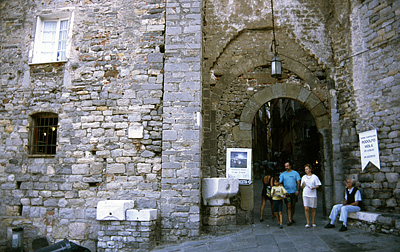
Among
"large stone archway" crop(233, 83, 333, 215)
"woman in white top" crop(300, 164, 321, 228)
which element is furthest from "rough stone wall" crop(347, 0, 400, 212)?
"woman in white top" crop(300, 164, 321, 228)

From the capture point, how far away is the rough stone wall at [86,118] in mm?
6297

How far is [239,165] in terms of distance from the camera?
7293 mm

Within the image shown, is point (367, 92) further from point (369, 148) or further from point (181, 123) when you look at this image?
point (181, 123)

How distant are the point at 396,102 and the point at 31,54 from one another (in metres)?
7.95

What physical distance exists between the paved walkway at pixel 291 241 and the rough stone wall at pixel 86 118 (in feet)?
4.17

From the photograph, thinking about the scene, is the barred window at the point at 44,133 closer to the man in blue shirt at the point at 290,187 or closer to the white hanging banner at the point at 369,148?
the man in blue shirt at the point at 290,187

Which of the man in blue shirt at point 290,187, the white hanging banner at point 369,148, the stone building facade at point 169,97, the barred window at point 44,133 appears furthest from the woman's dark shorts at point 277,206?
the barred window at point 44,133

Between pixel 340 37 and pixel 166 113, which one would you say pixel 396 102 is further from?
pixel 166 113

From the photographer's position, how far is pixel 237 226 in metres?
6.74

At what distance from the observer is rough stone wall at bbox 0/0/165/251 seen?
630cm

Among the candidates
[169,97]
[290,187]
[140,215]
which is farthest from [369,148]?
[140,215]

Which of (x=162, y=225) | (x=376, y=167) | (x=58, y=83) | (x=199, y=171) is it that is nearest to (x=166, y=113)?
(x=199, y=171)

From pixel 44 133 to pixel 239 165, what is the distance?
4515 mm

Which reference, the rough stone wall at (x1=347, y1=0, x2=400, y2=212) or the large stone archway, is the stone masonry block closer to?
the large stone archway
